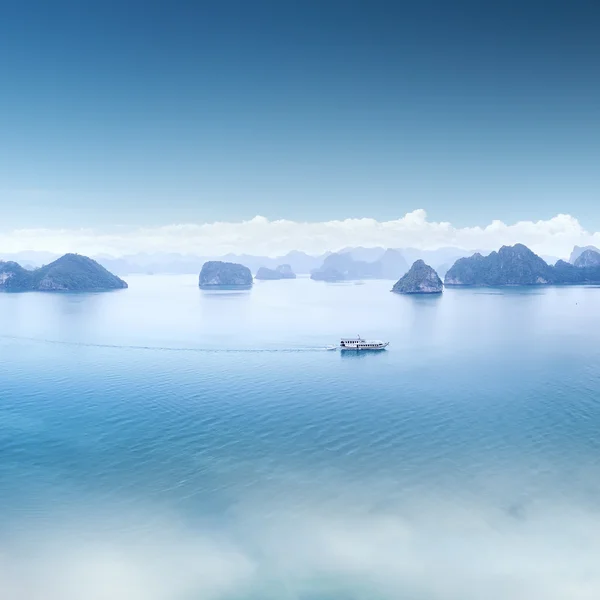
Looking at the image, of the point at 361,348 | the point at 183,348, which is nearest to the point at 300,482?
the point at 361,348

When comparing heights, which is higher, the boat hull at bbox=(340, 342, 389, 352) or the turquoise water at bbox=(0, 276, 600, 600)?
the boat hull at bbox=(340, 342, 389, 352)

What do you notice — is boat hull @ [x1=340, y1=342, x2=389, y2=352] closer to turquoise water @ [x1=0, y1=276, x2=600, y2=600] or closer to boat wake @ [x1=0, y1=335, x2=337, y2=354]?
boat wake @ [x1=0, y1=335, x2=337, y2=354]

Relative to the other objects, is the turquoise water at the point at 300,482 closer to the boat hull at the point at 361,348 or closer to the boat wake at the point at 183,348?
Answer: the boat wake at the point at 183,348

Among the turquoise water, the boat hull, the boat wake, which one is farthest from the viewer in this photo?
the boat hull

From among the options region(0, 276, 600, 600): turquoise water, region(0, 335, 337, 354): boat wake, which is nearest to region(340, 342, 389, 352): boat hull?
region(0, 335, 337, 354): boat wake

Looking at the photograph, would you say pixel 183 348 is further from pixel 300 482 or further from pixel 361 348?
pixel 300 482

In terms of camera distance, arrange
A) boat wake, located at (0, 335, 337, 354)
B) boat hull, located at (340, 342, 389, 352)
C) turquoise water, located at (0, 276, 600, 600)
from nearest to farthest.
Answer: turquoise water, located at (0, 276, 600, 600) → boat wake, located at (0, 335, 337, 354) → boat hull, located at (340, 342, 389, 352)

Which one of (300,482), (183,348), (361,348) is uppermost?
(361,348)

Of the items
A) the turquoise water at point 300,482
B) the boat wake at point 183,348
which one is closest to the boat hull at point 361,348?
the boat wake at point 183,348
